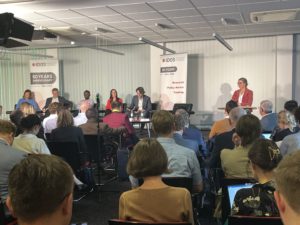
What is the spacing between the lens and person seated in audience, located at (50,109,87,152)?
15.1 ft

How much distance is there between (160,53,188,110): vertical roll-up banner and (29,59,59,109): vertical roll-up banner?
12.1ft

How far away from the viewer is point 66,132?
4633 millimetres

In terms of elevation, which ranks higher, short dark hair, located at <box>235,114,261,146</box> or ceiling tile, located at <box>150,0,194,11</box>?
ceiling tile, located at <box>150,0,194,11</box>

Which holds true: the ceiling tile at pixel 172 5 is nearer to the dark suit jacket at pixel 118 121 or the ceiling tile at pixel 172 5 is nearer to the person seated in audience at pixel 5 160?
the dark suit jacket at pixel 118 121

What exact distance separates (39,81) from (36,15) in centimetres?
506

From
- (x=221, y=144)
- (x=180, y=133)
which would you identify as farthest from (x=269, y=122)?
(x=221, y=144)

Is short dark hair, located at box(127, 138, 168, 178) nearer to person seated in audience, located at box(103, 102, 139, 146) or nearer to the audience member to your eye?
the audience member

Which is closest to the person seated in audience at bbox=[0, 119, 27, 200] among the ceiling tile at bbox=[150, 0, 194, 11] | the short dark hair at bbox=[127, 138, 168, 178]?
the short dark hair at bbox=[127, 138, 168, 178]

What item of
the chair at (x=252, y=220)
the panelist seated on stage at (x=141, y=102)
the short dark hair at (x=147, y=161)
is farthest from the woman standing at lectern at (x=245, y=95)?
the chair at (x=252, y=220)

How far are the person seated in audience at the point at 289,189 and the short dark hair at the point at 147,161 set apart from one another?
1.10 metres

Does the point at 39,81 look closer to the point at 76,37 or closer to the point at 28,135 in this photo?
the point at 76,37

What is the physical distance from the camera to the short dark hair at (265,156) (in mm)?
1938

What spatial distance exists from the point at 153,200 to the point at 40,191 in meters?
0.99

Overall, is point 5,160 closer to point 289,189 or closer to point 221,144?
point 221,144
